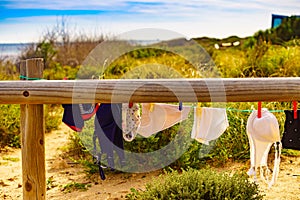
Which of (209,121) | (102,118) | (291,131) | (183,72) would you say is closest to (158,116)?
(209,121)

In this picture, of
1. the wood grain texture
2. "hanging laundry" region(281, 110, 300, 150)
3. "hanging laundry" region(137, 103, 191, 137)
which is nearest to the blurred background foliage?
"hanging laundry" region(281, 110, 300, 150)

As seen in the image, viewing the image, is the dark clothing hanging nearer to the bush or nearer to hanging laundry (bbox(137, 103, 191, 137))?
hanging laundry (bbox(137, 103, 191, 137))

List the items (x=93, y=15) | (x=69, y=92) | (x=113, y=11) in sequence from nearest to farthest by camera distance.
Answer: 1. (x=69, y=92)
2. (x=113, y=11)
3. (x=93, y=15)

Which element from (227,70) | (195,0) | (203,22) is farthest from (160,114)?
(203,22)

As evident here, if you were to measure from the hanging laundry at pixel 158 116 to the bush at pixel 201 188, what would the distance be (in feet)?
1.75

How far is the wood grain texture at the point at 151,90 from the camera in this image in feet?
8.84

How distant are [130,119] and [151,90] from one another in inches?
27.4

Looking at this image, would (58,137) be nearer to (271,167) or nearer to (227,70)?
(227,70)

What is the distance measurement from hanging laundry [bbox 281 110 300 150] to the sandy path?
95 centimetres

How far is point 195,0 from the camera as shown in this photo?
11320 mm

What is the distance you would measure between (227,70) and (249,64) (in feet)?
1.68

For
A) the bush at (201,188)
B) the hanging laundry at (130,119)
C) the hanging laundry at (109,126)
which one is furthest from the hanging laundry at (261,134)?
the hanging laundry at (109,126)

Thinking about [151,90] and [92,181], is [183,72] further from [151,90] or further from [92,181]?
[151,90]

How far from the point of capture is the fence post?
2.94m
